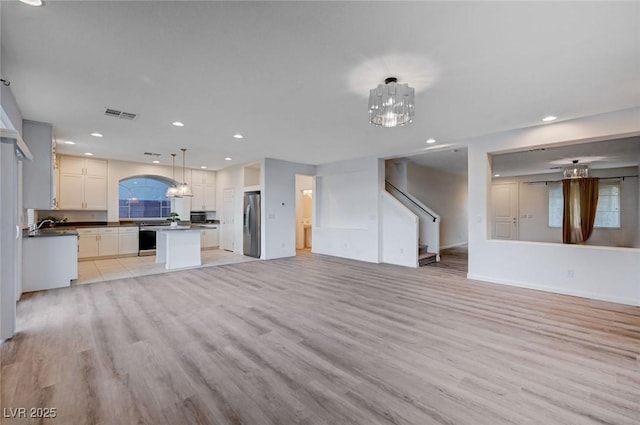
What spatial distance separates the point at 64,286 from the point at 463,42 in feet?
21.8

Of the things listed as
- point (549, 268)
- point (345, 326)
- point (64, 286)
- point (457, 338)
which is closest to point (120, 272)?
point (64, 286)

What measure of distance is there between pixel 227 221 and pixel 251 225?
73.8 inches

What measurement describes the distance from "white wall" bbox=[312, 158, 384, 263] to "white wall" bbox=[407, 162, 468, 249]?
1.63m

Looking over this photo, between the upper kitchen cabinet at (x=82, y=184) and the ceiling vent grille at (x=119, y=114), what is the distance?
448 cm

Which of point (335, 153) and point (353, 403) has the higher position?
point (335, 153)

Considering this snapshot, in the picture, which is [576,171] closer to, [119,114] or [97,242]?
[119,114]

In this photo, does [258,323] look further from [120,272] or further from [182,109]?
[120,272]

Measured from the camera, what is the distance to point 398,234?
663cm

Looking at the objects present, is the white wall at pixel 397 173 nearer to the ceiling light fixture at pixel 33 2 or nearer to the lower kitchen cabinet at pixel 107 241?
the ceiling light fixture at pixel 33 2

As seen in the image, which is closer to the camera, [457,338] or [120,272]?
[457,338]

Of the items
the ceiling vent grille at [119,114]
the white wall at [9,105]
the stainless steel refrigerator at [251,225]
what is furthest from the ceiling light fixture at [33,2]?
the stainless steel refrigerator at [251,225]

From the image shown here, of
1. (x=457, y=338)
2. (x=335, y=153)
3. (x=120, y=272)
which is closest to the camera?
(x=457, y=338)

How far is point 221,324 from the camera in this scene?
305 cm

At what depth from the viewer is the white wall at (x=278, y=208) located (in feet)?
23.7
